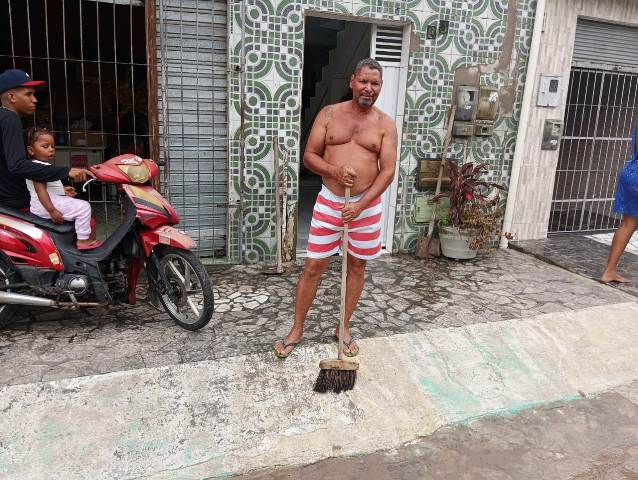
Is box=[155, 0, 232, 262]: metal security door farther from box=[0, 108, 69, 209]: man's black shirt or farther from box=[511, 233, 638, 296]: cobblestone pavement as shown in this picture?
box=[511, 233, 638, 296]: cobblestone pavement

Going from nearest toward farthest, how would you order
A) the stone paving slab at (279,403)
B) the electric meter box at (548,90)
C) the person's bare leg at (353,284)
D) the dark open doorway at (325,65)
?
the stone paving slab at (279,403) < the person's bare leg at (353,284) < the electric meter box at (548,90) < the dark open doorway at (325,65)

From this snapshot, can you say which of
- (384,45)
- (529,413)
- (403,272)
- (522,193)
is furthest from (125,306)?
(522,193)

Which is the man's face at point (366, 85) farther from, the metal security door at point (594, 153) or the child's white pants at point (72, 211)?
the metal security door at point (594, 153)

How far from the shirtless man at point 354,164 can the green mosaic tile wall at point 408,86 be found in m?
1.92

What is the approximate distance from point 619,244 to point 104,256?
16.5 feet

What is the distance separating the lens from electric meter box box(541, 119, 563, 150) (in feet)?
22.4

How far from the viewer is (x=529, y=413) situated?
3.62 meters

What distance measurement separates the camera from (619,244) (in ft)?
18.3

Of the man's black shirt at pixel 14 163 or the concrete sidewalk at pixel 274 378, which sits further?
the man's black shirt at pixel 14 163

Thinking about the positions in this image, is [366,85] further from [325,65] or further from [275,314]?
[325,65]

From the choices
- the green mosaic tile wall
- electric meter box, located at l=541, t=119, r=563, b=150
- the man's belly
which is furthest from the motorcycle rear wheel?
electric meter box, located at l=541, t=119, r=563, b=150

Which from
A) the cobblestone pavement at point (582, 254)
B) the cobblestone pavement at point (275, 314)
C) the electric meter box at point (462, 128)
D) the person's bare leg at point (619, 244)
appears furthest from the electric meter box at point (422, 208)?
the person's bare leg at point (619, 244)

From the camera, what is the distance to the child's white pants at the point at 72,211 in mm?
3855

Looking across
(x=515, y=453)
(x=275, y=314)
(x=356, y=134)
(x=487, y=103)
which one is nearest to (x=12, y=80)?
(x=356, y=134)
